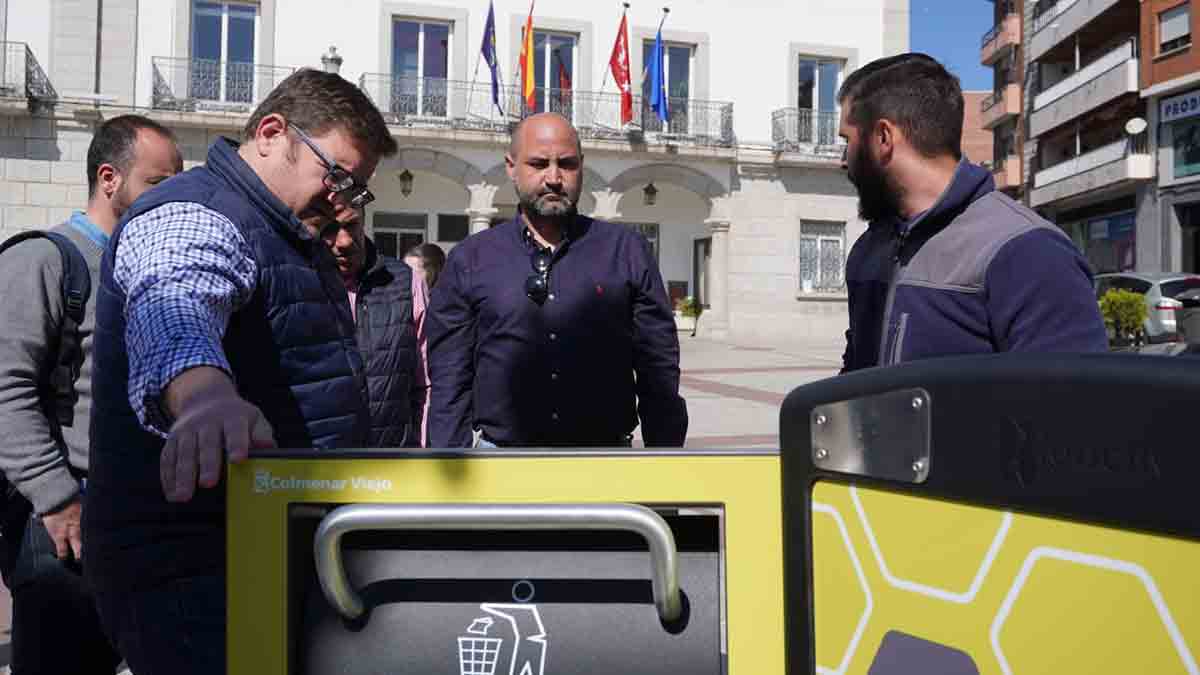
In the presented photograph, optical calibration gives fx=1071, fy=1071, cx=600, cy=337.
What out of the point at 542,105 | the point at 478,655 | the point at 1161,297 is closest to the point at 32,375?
the point at 478,655

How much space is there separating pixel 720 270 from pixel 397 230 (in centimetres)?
725

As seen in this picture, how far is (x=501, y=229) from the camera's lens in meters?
3.40

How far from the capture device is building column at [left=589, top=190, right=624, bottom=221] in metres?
23.1

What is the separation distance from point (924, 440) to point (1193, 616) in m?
0.23

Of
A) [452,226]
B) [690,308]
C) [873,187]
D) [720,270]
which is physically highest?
[452,226]

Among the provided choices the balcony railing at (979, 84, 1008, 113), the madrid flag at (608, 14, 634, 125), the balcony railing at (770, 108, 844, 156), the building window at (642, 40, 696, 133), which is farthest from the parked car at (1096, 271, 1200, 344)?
the balcony railing at (979, 84, 1008, 113)

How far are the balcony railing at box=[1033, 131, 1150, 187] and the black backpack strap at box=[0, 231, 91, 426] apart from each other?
29773 mm

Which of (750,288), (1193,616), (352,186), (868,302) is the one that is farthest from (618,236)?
(750,288)

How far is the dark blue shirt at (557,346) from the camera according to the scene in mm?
3170

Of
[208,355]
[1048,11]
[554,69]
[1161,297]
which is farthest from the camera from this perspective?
[1048,11]

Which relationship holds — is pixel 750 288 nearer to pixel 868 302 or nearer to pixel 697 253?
pixel 697 253

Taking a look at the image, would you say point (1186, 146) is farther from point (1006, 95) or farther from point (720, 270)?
point (720, 270)

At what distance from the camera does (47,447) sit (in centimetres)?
238

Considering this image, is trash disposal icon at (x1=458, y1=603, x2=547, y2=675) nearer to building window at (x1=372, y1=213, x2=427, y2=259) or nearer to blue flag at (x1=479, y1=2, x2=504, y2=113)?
blue flag at (x1=479, y1=2, x2=504, y2=113)
